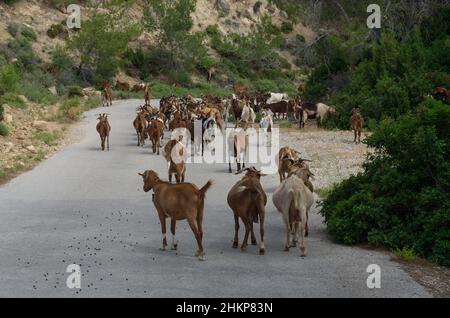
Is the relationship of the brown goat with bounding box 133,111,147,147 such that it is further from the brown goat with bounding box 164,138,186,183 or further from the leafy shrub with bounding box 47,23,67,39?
the leafy shrub with bounding box 47,23,67,39

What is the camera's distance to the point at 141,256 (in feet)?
35.6

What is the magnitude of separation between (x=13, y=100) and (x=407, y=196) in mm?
25819

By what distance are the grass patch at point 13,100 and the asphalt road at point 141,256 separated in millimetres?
16264

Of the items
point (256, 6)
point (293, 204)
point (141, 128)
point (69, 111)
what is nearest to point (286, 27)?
point (256, 6)

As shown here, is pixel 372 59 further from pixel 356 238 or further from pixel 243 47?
pixel 243 47

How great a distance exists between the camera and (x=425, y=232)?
11016mm

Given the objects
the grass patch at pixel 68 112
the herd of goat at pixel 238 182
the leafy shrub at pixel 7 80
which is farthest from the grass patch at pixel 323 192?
the leafy shrub at pixel 7 80

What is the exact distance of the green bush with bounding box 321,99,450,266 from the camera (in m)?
11.0

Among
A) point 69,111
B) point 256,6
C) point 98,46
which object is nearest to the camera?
point 69,111

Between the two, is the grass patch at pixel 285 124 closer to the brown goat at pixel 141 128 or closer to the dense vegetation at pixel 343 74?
the dense vegetation at pixel 343 74

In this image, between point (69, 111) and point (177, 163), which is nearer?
point (177, 163)

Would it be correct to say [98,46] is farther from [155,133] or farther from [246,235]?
[246,235]

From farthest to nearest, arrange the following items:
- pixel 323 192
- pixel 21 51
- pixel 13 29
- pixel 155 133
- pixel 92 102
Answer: pixel 13 29 → pixel 21 51 → pixel 92 102 → pixel 155 133 → pixel 323 192

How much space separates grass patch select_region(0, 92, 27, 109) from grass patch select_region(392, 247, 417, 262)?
2546 cm
